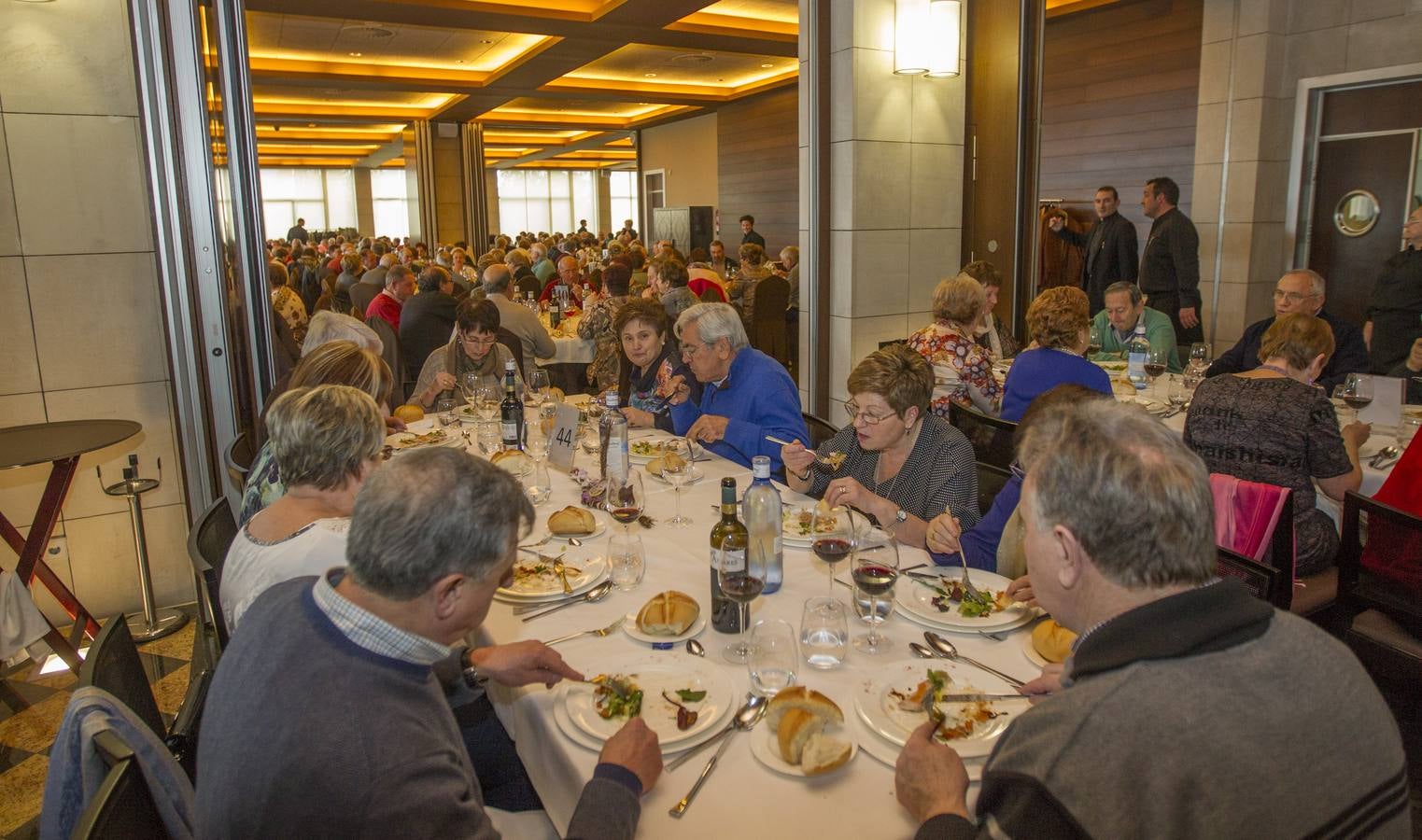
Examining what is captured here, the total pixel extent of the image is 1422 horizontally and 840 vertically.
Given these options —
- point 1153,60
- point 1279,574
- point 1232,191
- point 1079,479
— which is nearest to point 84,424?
point 1079,479

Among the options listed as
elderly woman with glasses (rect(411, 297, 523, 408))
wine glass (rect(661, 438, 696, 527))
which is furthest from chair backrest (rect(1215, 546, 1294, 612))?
→ elderly woman with glasses (rect(411, 297, 523, 408))

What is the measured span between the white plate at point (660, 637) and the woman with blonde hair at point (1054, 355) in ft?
6.86

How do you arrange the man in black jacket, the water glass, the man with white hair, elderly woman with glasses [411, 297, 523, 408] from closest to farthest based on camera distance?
the water glass, the man with white hair, elderly woman with glasses [411, 297, 523, 408], the man in black jacket

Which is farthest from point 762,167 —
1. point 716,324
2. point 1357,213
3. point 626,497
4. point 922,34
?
point 626,497

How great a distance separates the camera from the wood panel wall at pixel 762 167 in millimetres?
13391

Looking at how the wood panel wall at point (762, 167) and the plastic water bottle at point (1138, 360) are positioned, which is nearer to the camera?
the plastic water bottle at point (1138, 360)

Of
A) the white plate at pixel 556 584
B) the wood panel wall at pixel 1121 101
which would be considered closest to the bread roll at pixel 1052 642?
the white plate at pixel 556 584

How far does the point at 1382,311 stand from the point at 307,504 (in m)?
6.45

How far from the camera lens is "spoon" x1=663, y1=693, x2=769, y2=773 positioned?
4.76 ft

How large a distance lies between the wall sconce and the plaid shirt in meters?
4.79

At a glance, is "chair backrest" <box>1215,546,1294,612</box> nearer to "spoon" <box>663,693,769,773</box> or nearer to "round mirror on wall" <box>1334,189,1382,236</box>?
"spoon" <box>663,693,769,773</box>

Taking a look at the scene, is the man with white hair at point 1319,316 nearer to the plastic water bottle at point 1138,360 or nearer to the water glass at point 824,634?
the plastic water bottle at point 1138,360

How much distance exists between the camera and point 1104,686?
105 cm

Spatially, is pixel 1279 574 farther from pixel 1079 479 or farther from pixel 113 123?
pixel 113 123
